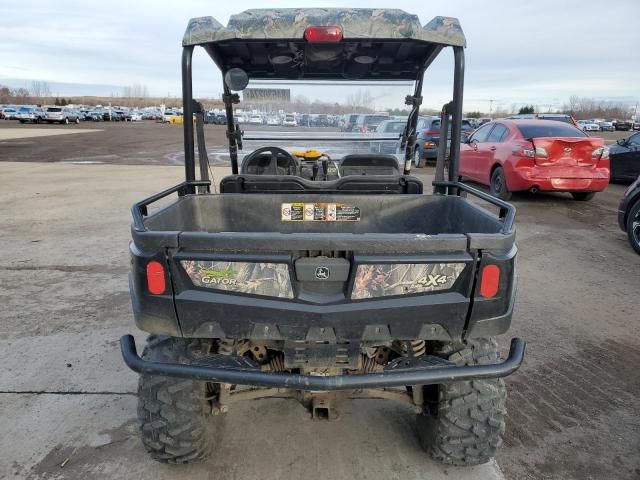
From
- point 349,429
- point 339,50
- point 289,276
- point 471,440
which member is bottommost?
point 349,429

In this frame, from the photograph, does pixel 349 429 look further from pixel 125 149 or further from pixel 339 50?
pixel 125 149

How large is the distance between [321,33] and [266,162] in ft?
6.10

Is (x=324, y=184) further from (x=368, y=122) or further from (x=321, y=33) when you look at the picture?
(x=368, y=122)

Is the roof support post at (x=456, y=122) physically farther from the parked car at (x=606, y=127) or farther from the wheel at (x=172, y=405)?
the parked car at (x=606, y=127)

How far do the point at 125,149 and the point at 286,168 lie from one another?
66.7 feet

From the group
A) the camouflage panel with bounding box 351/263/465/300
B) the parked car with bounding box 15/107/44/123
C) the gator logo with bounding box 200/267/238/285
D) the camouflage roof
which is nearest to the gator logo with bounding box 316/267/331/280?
the camouflage panel with bounding box 351/263/465/300

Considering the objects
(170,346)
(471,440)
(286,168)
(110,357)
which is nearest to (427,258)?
(471,440)

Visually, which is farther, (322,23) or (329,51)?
(329,51)

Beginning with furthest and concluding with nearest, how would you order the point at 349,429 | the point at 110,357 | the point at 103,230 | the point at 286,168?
1. the point at 103,230
2. the point at 286,168
3. the point at 110,357
4. the point at 349,429

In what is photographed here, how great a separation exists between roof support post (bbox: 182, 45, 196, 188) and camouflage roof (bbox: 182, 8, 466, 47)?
0.17 m

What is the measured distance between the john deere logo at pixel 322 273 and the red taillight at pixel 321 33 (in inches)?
51.4

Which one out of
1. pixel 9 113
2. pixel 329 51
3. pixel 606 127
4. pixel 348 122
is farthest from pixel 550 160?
pixel 9 113

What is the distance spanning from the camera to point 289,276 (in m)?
2.11

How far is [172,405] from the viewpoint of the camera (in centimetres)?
242
